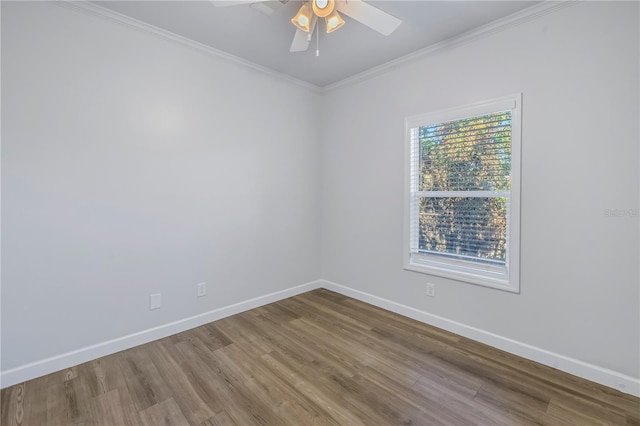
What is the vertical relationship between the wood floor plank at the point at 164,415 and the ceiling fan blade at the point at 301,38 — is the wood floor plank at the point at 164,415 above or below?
below

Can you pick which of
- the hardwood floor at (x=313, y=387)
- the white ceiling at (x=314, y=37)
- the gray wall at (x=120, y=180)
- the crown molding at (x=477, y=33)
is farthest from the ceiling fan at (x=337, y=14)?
→ the hardwood floor at (x=313, y=387)

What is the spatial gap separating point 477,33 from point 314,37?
1.38 m

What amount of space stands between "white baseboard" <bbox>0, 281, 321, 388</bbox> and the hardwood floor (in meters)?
0.05

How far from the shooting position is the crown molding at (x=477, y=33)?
211 centimetres

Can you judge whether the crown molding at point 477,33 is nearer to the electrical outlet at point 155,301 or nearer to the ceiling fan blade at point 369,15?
the ceiling fan blade at point 369,15

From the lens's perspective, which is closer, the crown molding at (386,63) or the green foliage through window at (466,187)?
the crown molding at (386,63)

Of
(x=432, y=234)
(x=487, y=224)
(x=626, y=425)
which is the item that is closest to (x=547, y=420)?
(x=626, y=425)

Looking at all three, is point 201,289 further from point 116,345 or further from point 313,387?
point 313,387

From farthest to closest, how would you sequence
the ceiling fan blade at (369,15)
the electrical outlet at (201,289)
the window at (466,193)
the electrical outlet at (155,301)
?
the electrical outlet at (201,289) < the electrical outlet at (155,301) < the window at (466,193) < the ceiling fan blade at (369,15)

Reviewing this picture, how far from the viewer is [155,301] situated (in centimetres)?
255

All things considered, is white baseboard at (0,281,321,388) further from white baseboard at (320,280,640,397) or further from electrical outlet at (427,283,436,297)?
electrical outlet at (427,283,436,297)

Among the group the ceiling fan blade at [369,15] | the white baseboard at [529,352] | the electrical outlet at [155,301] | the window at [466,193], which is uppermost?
the ceiling fan blade at [369,15]

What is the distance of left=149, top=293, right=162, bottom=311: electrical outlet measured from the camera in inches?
99.3

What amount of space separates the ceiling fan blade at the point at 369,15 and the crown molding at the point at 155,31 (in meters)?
1.50
